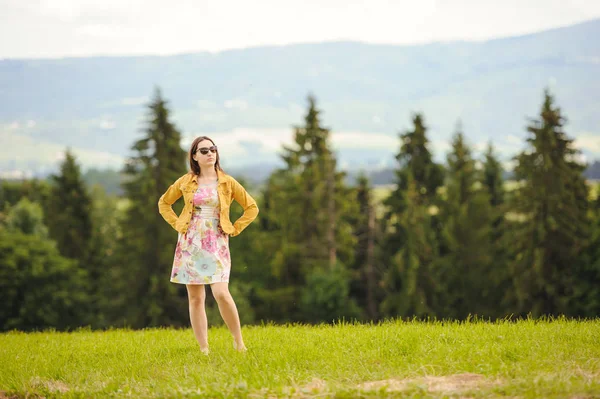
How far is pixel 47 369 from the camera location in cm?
884

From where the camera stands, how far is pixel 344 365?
25.2ft

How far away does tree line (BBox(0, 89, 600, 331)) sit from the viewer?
1671 inches

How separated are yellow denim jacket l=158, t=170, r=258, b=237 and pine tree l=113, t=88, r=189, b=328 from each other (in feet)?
119

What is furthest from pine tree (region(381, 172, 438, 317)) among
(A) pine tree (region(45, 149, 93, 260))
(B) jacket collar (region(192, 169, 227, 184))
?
(B) jacket collar (region(192, 169, 227, 184))

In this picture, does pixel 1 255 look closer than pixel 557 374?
No

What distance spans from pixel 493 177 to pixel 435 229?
9.36 m

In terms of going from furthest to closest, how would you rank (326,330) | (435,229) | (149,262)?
(435,229)
(149,262)
(326,330)

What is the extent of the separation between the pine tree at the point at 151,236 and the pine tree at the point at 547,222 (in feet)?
67.6

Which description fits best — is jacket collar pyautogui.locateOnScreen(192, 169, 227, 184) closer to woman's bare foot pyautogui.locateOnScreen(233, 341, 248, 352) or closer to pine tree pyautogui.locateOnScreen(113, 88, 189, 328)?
woman's bare foot pyautogui.locateOnScreen(233, 341, 248, 352)

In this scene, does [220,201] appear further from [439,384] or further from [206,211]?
[439,384]

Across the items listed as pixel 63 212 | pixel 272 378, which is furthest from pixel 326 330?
pixel 63 212

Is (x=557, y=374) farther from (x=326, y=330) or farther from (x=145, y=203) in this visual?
(x=145, y=203)

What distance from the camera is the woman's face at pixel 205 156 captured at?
8.76 metres

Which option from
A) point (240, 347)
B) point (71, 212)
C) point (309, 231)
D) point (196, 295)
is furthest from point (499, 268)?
point (196, 295)
